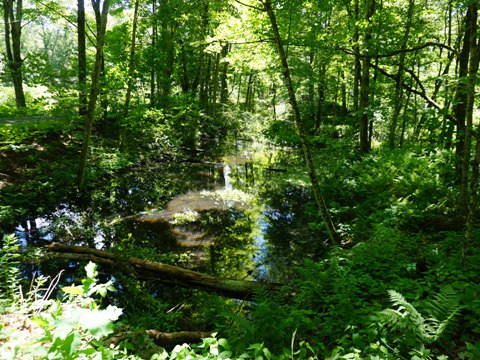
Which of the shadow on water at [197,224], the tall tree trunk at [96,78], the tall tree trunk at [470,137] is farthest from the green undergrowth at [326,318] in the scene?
the tall tree trunk at [96,78]

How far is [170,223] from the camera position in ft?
30.8

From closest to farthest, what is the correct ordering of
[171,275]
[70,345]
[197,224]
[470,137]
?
[70,345], [470,137], [171,275], [197,224]

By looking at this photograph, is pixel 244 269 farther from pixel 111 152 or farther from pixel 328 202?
pixel 111 152

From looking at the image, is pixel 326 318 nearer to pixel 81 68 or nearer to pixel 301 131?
pixel 301 131

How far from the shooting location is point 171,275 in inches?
247

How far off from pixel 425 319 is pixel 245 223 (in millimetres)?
6719

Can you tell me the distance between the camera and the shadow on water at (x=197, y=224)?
24.7ft

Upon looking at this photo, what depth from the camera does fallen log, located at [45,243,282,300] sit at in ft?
19.3

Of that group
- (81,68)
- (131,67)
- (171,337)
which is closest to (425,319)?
(171,337)

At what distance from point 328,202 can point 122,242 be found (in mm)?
5936

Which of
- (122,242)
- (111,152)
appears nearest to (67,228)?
(122,242)

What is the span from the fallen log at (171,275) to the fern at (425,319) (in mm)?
2740

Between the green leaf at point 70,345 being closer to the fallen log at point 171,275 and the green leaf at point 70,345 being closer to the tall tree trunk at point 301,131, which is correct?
the fallen log at point 171,275

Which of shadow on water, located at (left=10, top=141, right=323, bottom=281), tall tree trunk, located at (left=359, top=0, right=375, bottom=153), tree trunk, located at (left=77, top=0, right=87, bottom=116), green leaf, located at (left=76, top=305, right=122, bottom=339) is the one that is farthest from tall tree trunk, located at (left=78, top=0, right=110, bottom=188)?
green leaf, located at (left=76, top=305, right=122, bottom=339)
